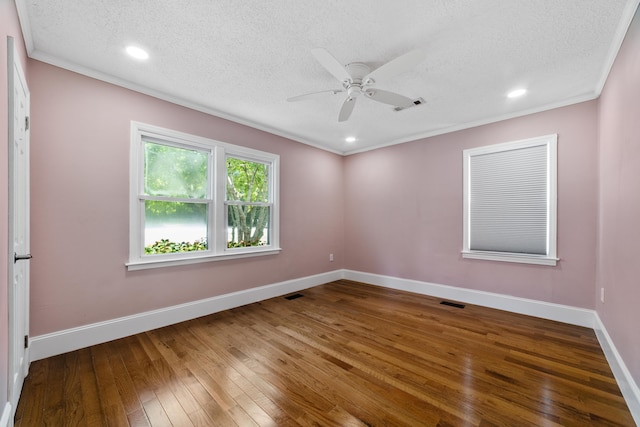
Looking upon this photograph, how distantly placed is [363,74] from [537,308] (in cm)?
346

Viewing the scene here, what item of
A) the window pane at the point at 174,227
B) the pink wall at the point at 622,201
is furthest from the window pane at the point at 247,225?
the pink wall at the point at 622,201

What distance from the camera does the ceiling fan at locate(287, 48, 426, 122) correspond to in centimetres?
189

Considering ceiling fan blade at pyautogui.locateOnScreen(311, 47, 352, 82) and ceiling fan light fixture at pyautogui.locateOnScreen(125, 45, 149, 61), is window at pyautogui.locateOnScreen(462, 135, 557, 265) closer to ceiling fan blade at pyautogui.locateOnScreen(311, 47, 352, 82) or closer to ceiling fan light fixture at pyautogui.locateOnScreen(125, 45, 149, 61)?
ceiling fan blade at pyautogui.locateOnScreen(311, 47, 352, 82)

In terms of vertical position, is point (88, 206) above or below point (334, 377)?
above

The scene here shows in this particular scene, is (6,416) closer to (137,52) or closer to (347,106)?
(137,52)

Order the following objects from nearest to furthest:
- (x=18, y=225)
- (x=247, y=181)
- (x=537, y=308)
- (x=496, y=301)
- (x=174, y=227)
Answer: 1. (x=18, y=225)
2. (x=174, y=227)
3. (x=537, y=308)
4. (x=496, y=301)
5. (x=247, y=181)

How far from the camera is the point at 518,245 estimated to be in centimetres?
342

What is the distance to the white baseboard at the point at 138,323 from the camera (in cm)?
229

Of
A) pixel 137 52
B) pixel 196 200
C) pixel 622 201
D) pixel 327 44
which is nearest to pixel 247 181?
pixel 196 200

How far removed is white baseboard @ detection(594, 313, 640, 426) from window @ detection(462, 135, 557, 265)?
36.3 inches

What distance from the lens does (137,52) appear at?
2.25 metres

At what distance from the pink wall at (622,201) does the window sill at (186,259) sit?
12.1 ft

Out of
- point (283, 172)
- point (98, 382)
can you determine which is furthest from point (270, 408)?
point (283, 172)

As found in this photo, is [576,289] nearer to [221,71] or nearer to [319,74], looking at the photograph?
[319,74]
